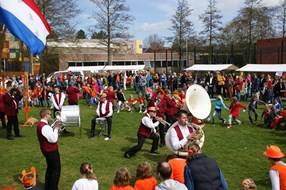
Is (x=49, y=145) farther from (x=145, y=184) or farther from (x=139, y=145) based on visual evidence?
(x=139, y=145)

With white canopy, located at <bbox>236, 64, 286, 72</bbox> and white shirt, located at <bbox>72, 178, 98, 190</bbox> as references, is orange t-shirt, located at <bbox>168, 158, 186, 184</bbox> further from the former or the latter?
white canopy, located at <bbox>236, 64, 286, 72</bbox>

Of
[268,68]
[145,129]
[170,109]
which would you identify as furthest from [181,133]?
[268,68]

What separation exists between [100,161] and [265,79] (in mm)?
16286

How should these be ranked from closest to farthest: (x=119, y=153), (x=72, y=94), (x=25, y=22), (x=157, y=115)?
(x=25, y=22)
(x=119, y=153)
(x=157, y=115)
(x=72, y=94)

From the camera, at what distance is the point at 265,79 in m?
22.0

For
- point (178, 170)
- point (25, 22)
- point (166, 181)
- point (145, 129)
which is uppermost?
point (25, 22)

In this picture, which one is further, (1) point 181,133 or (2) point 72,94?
(2) point 72,94

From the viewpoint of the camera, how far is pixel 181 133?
6605 millimetres

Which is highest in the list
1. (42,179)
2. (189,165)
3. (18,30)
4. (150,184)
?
(18,30)

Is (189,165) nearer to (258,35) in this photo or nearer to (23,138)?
(23,138)

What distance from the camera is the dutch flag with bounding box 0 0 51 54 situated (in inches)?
340

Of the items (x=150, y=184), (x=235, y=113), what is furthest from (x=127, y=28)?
(x=150, y=184)

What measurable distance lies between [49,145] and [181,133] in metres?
2.64

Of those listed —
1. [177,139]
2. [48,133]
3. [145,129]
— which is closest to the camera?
[48,133]
